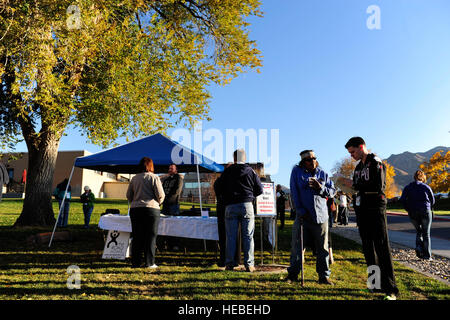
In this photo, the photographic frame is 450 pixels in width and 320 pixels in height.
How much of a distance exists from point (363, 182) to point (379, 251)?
85cm

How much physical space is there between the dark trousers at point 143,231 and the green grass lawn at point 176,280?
28 centimetres

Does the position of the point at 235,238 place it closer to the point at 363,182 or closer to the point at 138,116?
the point at 363,182

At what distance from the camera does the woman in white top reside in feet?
18.2

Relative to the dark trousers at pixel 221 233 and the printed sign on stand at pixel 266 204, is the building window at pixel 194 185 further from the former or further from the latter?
the dark trousers at pixel 221 233

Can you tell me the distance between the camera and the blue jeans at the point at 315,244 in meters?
4.42

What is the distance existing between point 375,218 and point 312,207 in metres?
0.81

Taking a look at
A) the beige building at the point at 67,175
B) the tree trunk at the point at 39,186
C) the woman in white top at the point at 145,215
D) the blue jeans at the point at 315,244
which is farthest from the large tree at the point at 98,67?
the beige building at the point at 67,175

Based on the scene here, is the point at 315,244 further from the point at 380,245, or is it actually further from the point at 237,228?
the point at 237,228

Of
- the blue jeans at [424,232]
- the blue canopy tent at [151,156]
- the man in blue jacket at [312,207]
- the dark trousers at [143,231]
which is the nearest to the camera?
the man in blue jacket at [312,207]

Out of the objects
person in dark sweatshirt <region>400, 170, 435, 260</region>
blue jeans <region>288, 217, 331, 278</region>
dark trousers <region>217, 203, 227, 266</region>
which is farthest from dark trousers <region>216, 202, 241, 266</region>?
person in dark sweatshirt <region>400, 170, 435, 260</region>

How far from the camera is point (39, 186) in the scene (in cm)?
1094

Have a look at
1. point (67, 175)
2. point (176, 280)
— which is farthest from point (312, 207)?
point (67, 175)

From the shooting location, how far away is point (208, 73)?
45.2 feet
